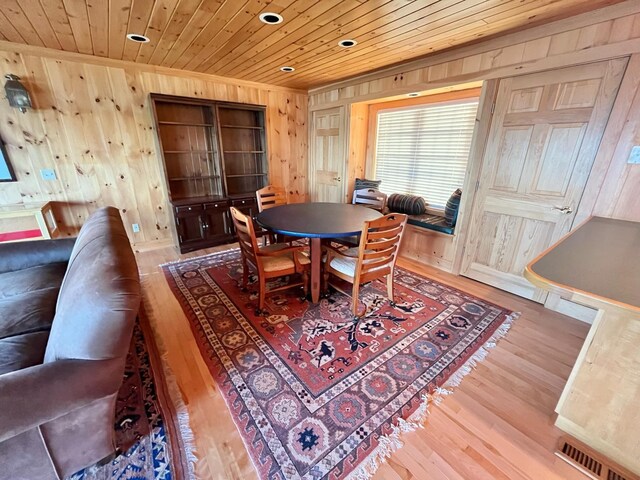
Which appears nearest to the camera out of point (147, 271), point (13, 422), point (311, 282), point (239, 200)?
point (13, 422)

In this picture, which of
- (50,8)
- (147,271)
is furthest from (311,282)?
(50,8)

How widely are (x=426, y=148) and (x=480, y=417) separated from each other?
3158mm

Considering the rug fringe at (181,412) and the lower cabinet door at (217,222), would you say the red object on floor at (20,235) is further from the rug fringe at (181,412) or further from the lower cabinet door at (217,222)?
the rug fringe at (181,412)

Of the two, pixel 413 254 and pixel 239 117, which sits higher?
pixel 239 117

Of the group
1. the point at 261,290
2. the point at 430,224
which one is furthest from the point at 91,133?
the point at 430,224

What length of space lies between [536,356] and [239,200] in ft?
12.2

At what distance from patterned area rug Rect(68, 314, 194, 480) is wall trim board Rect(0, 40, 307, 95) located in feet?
10.8

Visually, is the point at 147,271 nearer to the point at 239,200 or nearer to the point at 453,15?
the point at 239,200

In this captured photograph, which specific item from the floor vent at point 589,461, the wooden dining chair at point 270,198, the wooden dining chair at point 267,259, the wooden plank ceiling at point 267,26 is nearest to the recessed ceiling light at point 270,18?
the wooden plank ceiling at point 267,26

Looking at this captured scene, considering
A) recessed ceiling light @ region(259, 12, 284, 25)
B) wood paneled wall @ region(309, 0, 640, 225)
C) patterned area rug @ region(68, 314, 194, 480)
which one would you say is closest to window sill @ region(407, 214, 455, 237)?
wood paneled wall @ region(309, 0, 640, 225)

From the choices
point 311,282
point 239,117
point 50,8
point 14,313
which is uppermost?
point 50,8

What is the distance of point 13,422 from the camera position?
0.87m

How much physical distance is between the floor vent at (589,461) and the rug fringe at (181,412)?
174cm

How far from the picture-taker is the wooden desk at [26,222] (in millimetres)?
2678
